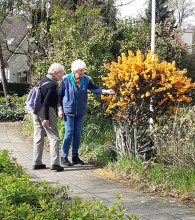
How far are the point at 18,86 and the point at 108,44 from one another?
87.9 feet

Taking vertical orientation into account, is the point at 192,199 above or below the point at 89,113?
below

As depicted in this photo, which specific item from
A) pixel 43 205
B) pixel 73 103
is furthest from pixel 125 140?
pixel 43 205

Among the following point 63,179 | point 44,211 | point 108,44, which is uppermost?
point 108,44

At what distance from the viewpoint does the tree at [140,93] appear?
261 inches

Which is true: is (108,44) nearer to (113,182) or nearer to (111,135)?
(111,135)

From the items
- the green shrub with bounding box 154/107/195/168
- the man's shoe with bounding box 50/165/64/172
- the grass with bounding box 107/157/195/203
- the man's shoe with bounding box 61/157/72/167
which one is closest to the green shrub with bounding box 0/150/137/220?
the grass with bounding box 107/157/195/203

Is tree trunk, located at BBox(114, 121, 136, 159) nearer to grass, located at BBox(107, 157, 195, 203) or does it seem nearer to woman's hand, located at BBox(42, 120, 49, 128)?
grass, located at BBox(107, 157, 195, 203)

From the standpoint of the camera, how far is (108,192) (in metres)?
5.84

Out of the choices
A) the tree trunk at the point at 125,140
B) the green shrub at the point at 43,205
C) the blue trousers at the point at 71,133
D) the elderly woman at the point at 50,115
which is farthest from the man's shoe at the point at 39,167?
the green shrub at the point at 43,205

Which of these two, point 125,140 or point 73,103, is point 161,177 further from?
point 73,103

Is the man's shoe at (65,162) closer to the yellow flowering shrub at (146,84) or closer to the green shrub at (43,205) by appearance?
A: the yellow flowering shrub at (146,84)

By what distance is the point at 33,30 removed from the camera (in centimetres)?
1614

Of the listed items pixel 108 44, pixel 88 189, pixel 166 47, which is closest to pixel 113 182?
pixel 88 189

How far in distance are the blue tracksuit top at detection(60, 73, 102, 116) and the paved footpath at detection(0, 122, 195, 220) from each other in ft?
3.26
